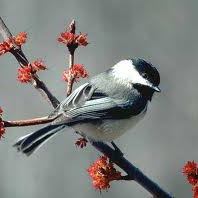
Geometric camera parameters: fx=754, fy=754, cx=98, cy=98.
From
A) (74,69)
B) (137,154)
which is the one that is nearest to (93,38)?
(137,154)

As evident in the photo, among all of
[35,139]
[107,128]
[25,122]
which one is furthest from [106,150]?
[107,128]

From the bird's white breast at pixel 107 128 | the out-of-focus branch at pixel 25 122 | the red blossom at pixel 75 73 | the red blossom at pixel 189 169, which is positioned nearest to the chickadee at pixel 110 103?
the bird's white breast at pixel 107 128

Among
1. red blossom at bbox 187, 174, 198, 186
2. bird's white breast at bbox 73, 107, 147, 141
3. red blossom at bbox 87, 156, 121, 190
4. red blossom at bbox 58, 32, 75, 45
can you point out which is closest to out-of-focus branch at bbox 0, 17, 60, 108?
red blossom at bbox 58, 32, 75, 45

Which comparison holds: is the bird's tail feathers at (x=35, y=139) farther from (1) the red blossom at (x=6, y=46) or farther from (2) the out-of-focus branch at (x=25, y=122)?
(1) the red blossom at (x=6, y=46)

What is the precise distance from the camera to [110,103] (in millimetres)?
2783

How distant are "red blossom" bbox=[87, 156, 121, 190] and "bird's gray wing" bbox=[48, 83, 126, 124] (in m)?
0.36

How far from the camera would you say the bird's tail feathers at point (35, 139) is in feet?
7.33

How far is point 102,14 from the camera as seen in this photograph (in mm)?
9023

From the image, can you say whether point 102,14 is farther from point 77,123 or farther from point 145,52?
point 77,123

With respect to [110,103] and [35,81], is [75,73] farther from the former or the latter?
[110,103]

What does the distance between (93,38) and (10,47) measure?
6.31 m

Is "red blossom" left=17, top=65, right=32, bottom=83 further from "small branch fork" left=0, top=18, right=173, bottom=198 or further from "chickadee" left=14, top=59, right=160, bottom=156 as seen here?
"chickadee" left=14, top=59, right=160, bottom=156

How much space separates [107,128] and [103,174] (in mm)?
663

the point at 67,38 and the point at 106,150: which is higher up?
the point at 67,38
